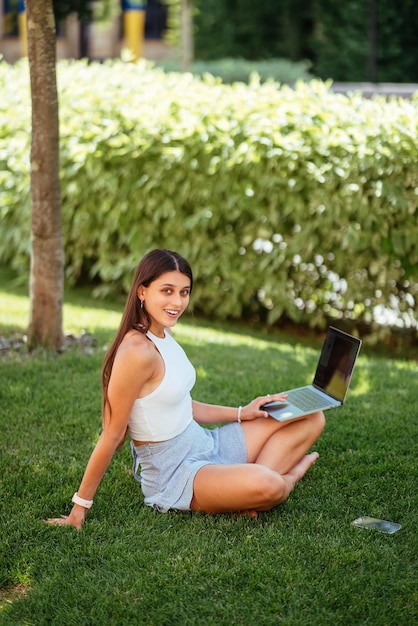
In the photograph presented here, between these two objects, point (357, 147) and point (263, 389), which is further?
point (357, 147)

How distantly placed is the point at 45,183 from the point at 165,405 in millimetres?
2546

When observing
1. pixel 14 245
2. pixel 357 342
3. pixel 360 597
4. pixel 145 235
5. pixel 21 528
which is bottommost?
pixel 14 245

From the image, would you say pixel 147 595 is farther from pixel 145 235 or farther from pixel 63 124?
pixel 63 124

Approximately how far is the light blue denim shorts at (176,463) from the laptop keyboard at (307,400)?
1.10ft

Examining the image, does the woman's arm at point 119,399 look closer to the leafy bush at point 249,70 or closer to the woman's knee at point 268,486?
the woman's knee at point 268,486

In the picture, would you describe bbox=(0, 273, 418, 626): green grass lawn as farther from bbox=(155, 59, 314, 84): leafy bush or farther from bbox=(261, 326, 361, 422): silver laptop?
bbox=(155, 59, 314, 84): leafy bush

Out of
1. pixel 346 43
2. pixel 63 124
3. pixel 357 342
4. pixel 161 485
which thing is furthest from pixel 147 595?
pixel 346 43

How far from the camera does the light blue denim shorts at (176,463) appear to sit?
344 cm

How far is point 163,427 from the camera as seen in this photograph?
3.43 meters

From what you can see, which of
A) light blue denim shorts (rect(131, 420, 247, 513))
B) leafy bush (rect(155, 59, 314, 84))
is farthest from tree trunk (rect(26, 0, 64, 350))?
leafy bush (rect(155, 59, 314, 84))

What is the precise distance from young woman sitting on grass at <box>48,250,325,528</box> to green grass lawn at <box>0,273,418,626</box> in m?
0.10

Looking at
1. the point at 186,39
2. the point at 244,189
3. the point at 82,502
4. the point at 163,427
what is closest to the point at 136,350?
the point at 163,427

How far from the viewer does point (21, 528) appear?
11.0 ft

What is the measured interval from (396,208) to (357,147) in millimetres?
516
